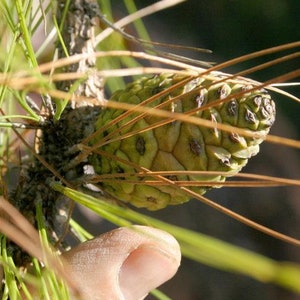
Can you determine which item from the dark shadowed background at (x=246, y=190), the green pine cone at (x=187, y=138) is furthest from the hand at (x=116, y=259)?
the dark shadowed background at (x=246, y=190)

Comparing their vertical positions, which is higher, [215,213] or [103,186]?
[103,186]

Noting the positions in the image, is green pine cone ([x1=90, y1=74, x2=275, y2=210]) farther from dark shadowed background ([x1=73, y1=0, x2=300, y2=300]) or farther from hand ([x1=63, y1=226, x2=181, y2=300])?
dark shadowed background ([x1=73, y1=0, x2=300, y2=300])

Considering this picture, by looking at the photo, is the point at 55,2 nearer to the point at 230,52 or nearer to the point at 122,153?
the point at 122,153

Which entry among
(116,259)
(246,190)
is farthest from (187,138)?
(246,190)

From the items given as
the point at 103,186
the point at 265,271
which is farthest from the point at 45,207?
the point at 265,271

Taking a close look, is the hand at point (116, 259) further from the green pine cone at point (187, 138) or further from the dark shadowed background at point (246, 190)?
the dark shadowed background at point (246, 190)

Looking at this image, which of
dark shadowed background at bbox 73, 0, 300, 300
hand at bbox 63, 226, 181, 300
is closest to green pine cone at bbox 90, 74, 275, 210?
hand at bbox 63, 226, 181, 300
